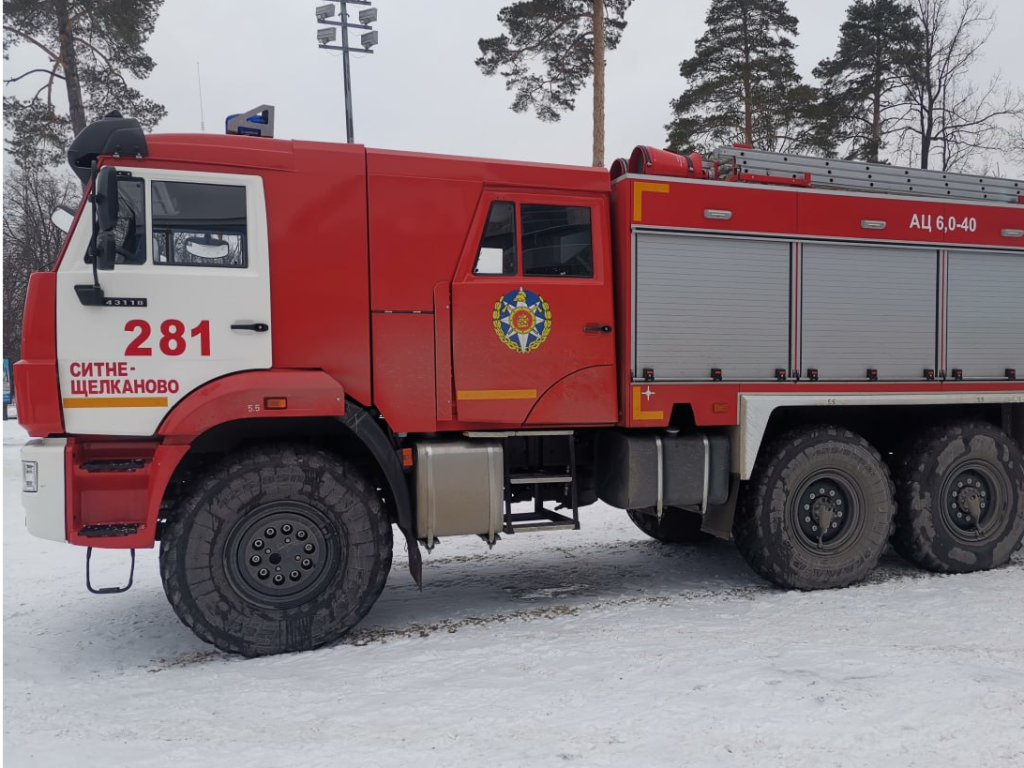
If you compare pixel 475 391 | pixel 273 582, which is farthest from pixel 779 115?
pixel 273 582

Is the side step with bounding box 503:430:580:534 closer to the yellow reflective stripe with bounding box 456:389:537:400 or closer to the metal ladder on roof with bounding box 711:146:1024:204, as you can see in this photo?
the yellow reflective stripe with bounding box 456:389:537:400

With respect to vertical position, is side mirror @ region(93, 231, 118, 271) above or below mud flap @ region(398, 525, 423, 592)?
above

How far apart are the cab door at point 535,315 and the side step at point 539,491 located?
337 millimetres

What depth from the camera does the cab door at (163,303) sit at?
458 cm

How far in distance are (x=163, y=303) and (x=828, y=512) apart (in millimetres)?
4836

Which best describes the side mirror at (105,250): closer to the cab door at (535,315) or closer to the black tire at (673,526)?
the cab door at (535,315)

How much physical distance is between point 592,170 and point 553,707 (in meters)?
3.57

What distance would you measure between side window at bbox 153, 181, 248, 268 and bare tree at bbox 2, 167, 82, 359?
29.6 metres

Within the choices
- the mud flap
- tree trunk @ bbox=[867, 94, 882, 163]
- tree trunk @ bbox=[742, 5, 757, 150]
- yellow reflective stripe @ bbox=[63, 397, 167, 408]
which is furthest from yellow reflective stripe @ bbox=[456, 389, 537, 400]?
tree trunk @ bbox=[867, 94, 882, 163]

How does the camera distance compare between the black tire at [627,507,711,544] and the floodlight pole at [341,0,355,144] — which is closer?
the black tire at [627,507,711,544]

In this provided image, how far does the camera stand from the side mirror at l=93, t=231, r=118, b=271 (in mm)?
4477

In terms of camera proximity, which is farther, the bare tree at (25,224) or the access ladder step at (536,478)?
the bare tree at (25,224)

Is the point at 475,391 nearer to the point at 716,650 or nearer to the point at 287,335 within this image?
the point at 287,335

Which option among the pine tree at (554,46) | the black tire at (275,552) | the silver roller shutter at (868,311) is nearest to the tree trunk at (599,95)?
the pine tree at (554,46)
